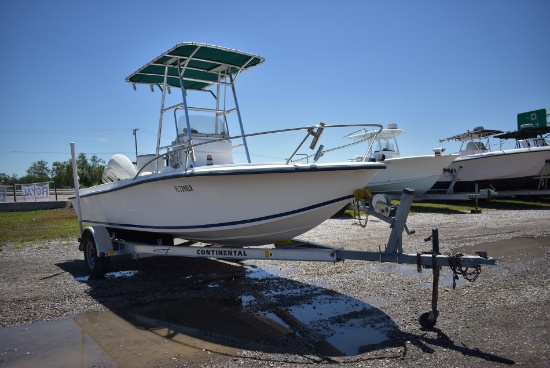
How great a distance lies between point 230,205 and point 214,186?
0.99 feet

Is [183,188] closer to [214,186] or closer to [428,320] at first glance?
[214,186]

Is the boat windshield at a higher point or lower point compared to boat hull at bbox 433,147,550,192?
higher

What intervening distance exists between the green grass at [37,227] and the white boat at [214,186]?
444 cm

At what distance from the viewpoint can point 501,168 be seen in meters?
15.4

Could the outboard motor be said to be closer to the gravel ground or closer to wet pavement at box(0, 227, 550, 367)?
the gravel ground

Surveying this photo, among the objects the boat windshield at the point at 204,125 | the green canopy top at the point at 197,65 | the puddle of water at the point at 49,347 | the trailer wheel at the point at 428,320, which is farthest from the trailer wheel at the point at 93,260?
the trailer wheel at the point at 428,320

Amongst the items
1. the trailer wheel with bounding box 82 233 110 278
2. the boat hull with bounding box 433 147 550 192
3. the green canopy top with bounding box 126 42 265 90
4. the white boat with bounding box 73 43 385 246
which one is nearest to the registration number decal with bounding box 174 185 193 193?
A: the white boat with bounding box 73 43 385 246

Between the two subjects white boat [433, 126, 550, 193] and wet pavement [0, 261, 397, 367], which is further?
white boat [433, 126, 550, 193]

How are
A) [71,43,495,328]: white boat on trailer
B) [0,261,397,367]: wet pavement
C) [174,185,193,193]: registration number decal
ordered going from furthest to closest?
[174,185,193,193]: registration number decal → [71,43,495,328]: white boat on trailer → [0,261,397,367]: wet pavement

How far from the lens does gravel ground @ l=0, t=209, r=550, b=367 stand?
325cm

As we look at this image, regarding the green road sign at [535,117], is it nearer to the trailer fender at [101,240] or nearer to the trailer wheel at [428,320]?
the trailer wheel at [428,320]

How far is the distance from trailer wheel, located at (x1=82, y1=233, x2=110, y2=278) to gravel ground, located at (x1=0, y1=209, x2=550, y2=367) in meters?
0.16

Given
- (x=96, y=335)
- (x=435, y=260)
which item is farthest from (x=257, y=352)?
(x=435, y=260)

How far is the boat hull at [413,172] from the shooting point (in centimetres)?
1473
